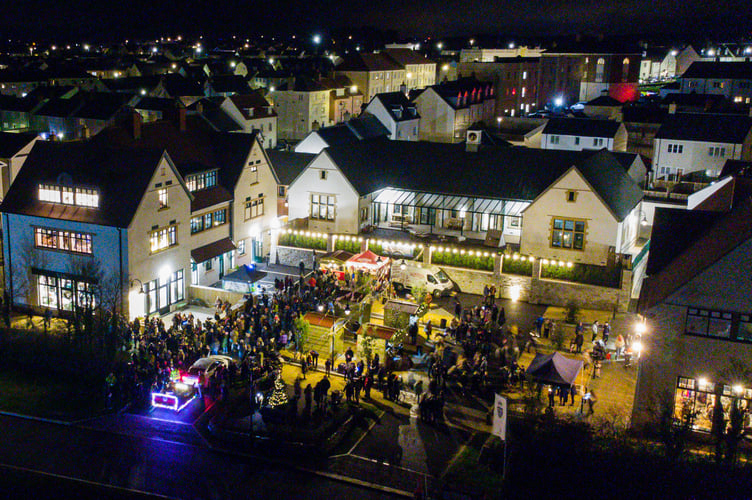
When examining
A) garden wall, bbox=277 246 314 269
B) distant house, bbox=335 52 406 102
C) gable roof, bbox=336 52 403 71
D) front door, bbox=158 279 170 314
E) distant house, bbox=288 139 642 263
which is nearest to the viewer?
front door, bbox=158 279 170 314

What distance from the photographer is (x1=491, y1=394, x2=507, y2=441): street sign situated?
72.7 ft

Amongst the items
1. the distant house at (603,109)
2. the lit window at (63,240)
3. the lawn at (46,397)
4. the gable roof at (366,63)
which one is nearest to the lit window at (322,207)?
the lit window at (63,240)

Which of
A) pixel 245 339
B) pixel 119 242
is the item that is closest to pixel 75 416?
pixel 245 339

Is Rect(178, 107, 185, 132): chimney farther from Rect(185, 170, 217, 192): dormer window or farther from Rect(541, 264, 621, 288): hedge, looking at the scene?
Rect(541, 264, 621, 288): hedge

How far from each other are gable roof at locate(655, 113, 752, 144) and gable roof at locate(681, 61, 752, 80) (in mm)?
39718

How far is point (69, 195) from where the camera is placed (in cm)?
3734

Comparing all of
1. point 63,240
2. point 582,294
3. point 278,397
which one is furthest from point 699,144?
point 63,240

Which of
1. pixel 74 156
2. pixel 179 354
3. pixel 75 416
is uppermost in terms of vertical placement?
pixel 74 156

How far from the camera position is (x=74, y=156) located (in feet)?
126

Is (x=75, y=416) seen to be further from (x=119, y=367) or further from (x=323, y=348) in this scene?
(x=323, y=348)

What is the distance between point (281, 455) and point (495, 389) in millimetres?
9767

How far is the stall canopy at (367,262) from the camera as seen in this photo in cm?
3972

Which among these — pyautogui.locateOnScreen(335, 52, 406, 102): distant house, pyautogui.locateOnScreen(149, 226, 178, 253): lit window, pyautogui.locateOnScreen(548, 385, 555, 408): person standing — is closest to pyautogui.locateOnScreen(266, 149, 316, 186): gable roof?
pyautogui.locateOnScreen(149, 226, 178, 253): lit window

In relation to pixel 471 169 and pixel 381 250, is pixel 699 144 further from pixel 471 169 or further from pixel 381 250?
→ pixel 381 250
